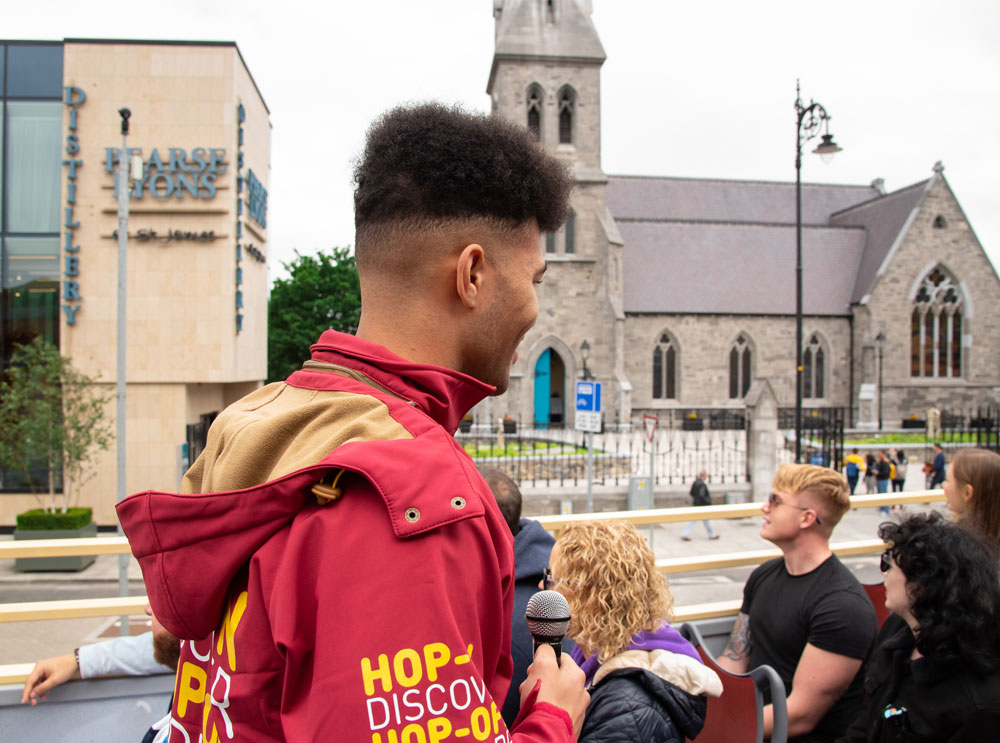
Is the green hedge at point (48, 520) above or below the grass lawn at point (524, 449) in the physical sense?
below

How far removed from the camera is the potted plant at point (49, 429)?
46.1ft

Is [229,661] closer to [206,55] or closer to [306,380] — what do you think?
[306,380]

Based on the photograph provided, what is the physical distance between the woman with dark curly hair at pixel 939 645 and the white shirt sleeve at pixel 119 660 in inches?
108

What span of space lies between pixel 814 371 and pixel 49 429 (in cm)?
3287

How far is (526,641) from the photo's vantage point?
2402 mm

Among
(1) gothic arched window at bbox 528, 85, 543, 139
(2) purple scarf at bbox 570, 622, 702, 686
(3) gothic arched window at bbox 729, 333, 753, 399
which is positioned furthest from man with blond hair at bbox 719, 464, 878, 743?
(3) gothic arched window at bbox 729, 333, 753, 399

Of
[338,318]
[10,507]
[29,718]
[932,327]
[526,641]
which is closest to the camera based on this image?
[526,641]

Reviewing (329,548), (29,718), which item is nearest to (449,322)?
(329,548)

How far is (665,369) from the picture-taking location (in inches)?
1377

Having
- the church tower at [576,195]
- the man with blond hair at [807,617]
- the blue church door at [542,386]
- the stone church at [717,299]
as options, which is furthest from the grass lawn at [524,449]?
the man with blond hair at [807,617]

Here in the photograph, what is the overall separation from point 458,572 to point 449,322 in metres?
0.47

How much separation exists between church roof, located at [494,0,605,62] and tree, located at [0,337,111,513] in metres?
23.2

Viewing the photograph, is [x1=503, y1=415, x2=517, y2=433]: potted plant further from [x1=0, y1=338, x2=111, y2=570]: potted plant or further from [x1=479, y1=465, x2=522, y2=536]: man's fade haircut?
[x1=479, y1=465, x2=522, y2=536]: man's fade haircut

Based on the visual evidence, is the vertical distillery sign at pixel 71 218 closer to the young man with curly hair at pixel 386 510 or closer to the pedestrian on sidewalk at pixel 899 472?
the young man with curly hair at pixel 386 510
